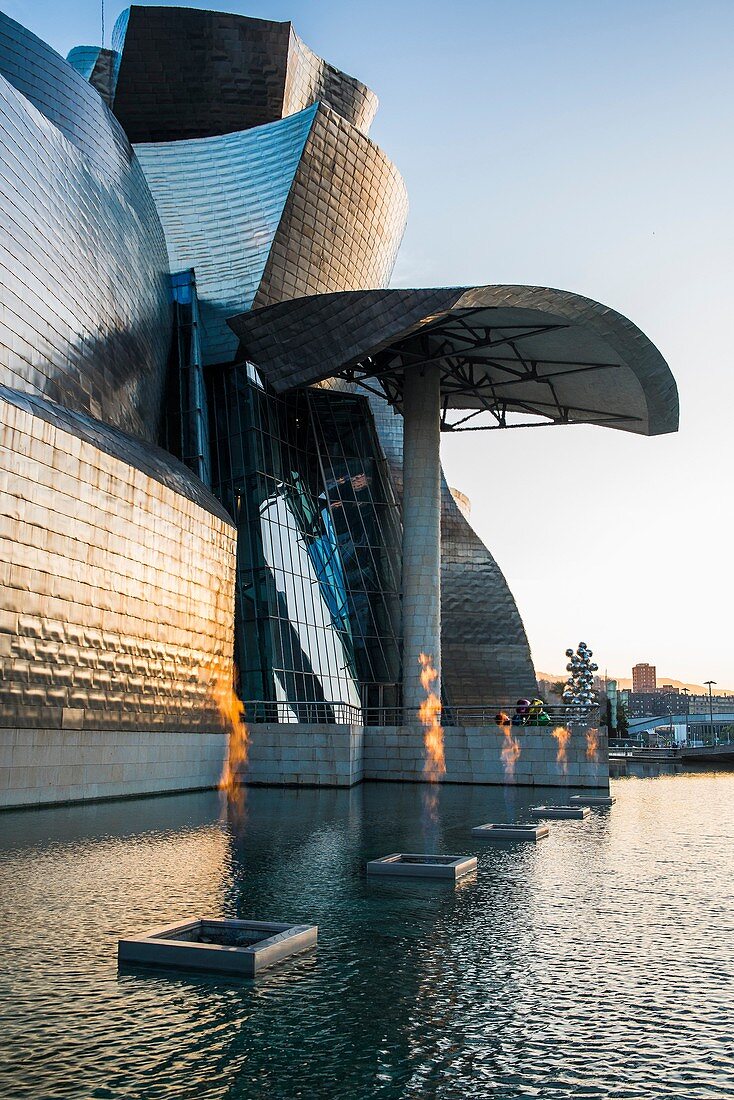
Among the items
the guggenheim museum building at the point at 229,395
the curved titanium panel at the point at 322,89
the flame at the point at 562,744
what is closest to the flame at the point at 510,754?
the flame at the point at 562,744

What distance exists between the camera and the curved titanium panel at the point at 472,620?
42156 millimetres

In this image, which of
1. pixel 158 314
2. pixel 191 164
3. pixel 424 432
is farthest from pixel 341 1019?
pixel 191 164

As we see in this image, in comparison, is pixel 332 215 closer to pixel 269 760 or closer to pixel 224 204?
pixel 224 204

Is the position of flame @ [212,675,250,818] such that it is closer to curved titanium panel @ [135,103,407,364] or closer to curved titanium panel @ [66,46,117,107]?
curved titanium panel @ [135,103,407,364]

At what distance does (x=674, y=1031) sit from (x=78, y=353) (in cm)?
2084

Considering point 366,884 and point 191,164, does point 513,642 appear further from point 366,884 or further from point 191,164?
point 366,884

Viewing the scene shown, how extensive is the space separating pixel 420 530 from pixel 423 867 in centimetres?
2204

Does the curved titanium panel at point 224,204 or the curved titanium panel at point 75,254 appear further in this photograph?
the curved titanium panel at point 224,204

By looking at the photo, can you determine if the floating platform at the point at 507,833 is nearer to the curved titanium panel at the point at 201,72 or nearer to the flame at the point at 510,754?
the flame at the point at 510,754

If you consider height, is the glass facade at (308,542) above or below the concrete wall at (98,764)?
above

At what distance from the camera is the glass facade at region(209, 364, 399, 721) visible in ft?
103

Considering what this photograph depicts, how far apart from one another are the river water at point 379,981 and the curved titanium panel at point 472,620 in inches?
1220

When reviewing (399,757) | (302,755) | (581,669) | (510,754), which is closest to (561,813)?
(302,755)

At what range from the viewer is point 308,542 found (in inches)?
1382
